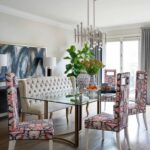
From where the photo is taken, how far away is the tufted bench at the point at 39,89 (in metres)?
4.07

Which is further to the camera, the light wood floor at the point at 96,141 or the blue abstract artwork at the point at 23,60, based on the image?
the blue abstract artwork at the point at 23,60

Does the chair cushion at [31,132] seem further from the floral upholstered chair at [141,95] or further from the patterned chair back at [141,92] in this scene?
the patterned chair back at [141,92]

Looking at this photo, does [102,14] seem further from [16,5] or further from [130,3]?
[16,5]

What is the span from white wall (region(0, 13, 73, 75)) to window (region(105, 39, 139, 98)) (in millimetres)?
1544

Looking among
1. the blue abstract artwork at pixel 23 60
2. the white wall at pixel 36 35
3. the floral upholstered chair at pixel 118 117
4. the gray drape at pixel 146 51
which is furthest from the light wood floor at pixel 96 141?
the gray drape at pixel 146 51

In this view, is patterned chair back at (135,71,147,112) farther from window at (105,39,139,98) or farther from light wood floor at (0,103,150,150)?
window at (105,39,139,98)

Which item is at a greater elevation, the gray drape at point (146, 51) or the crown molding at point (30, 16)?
the crown molding at point (30, 16)

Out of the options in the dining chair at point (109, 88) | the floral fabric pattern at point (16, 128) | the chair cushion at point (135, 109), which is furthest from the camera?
the dining chair at point (109, 88)

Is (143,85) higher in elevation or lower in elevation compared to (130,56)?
lower

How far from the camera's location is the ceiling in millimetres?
4684

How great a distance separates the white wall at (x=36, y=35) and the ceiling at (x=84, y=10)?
33cm

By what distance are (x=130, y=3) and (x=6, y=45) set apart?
306 cm

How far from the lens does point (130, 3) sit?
4789mm

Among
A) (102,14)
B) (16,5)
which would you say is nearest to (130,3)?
(102,14)
